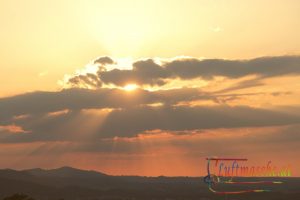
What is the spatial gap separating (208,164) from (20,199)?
2506 inches

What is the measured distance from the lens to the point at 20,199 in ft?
546

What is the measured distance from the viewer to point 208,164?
17262 cm

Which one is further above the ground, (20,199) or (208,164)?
(208,164)
